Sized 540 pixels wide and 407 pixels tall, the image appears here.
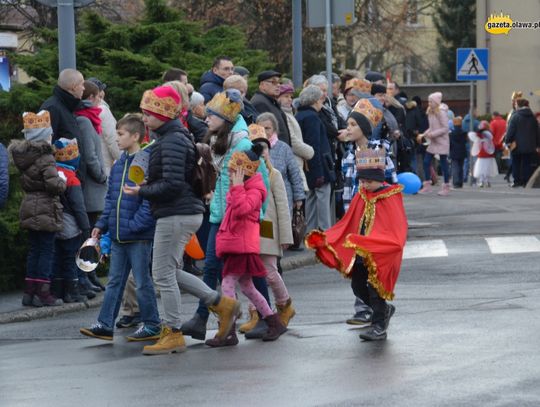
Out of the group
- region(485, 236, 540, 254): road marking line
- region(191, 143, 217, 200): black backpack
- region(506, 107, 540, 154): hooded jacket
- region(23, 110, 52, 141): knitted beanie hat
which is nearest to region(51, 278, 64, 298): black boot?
region(23, 110, 52, 141): knitted beanie hat

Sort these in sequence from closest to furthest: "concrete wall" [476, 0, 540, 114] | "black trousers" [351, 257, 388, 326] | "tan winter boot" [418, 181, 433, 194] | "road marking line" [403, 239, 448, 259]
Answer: "black trousers" [351, 257, 388, 326] → "road marking line" [403, 239, 448, 259] → "tan winter boot" [418, 181, 433, 194] → "concrete wall" [476, 0, 540, 114]

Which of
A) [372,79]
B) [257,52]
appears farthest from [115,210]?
[257,52]

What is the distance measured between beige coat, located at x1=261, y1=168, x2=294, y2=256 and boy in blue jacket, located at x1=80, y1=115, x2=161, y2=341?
36.5 inches

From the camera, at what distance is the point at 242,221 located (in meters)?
10.9

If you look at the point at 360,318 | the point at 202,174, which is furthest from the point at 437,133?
the point at 202,174

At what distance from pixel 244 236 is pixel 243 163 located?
0.52m

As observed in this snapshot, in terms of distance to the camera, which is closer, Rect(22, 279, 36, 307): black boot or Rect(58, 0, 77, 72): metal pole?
Rect(22, 279, 36, 307): black boot

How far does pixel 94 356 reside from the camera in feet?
34.3

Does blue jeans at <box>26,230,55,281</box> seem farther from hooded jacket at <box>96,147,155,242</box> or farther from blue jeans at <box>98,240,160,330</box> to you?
hooded jacket at <box>96,147,155,242</box>

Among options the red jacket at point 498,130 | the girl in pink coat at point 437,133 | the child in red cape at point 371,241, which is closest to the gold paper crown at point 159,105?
the child in red cape at point 371,241

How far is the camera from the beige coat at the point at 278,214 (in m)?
11.4

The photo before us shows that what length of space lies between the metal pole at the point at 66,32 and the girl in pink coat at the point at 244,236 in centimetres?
395

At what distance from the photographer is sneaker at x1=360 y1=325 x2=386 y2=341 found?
10.6 metres

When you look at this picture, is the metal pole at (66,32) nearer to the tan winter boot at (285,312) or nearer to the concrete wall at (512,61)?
the tan winter boot at (285,312)
